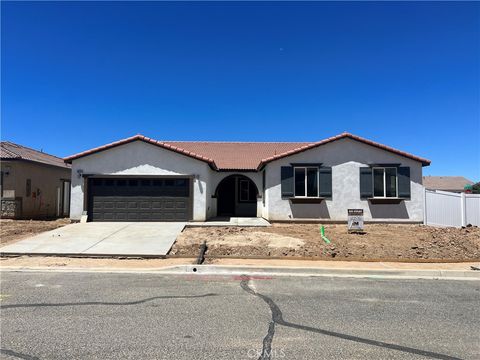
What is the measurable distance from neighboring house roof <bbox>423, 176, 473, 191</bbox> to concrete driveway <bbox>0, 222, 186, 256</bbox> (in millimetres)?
50369

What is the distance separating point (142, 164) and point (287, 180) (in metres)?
7.05

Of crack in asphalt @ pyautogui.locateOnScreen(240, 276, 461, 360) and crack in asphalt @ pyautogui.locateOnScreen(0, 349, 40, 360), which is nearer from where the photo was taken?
crack in asphalt @ pyautogui.locateOnScreen(0, 349, 40, 360)

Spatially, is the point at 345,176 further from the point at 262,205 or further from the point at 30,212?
the point at 30,212

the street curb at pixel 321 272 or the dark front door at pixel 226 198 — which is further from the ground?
the dark front door at pixel 226 198

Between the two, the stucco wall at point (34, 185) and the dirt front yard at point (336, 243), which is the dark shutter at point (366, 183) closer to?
the dirt front yard at point (336, 243)

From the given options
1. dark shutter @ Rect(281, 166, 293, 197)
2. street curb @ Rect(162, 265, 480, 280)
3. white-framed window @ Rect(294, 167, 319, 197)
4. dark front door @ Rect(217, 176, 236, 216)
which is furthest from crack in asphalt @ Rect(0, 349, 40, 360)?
dark front door @ Rect(217, 176, 236, 216)

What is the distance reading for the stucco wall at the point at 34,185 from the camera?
55.5 ft

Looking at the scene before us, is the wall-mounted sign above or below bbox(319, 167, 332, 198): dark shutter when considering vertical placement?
below

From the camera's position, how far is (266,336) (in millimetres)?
4496

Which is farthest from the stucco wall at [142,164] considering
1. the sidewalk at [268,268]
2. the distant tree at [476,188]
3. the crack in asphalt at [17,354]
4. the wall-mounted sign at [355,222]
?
the distant tree at [476,188]

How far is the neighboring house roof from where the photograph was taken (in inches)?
2116

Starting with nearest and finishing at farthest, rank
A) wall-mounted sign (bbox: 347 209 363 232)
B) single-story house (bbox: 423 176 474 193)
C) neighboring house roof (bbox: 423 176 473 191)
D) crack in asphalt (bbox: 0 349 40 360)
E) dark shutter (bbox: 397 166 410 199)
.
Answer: crack in asphalt (bbox: 0 349 40 360)
wall-mounted sign (bbox: 347 209 363 232)
dark shutter (bbox: 397 166 410 199)
single-story house (bbox: 423 176 474 193)
neighboring house roof (bbox: 423 176 473 191)

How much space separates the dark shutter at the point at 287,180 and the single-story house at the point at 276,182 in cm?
4

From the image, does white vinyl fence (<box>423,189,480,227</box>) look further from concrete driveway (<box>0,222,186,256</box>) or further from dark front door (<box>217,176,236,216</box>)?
concrete driveway (<box>0,222,186,256</box>)
